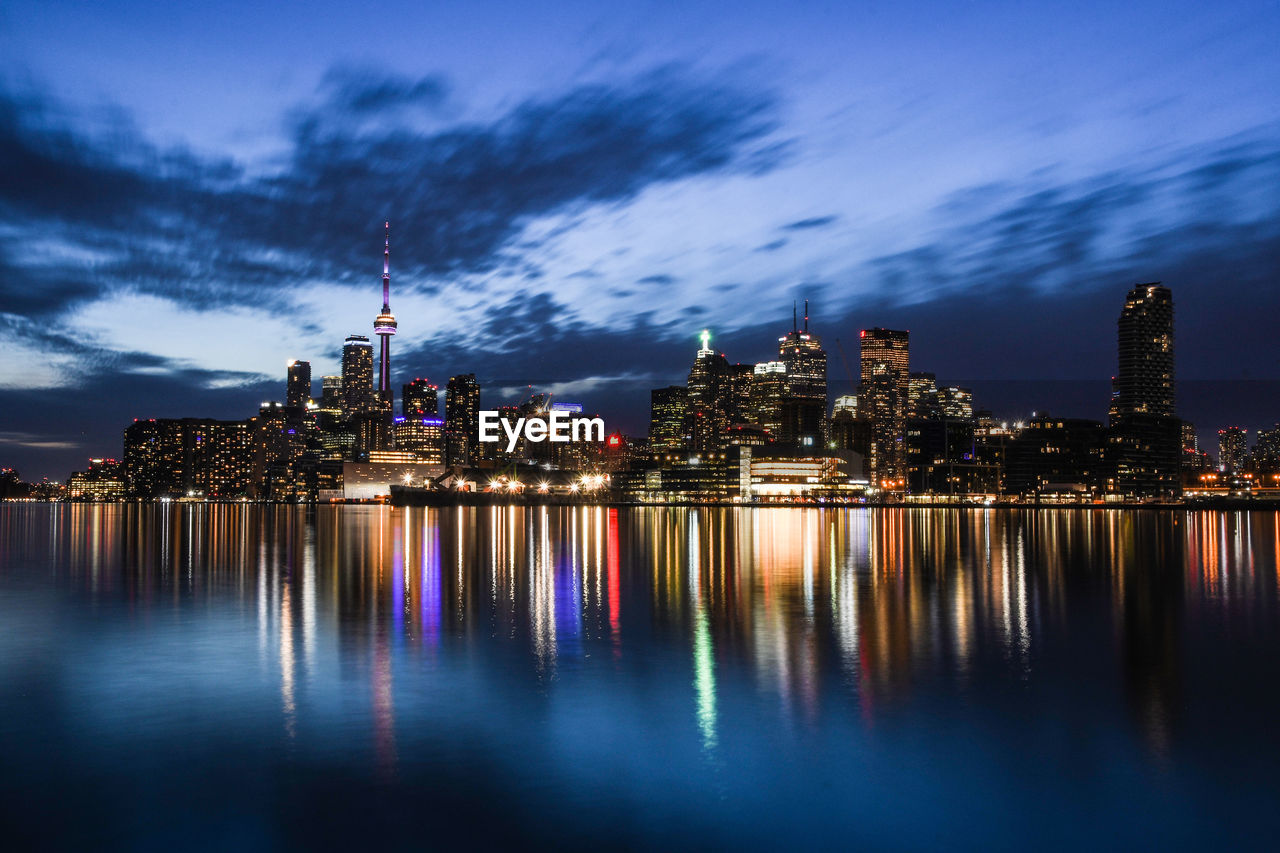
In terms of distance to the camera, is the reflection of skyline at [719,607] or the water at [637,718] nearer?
the water at [637,718]

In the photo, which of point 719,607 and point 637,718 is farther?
point 719,607

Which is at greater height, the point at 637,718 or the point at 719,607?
the point at 637,718

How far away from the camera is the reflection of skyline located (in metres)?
19.5

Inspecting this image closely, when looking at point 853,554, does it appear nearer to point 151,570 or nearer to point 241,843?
point 151,570

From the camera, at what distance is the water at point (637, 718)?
11516mm

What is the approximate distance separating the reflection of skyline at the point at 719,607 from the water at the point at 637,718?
0.56 feet

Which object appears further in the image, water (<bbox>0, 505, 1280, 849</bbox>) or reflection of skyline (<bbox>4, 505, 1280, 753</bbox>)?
reflection of skyline (<bbox>4, 505, 1280, 753</bbox>)

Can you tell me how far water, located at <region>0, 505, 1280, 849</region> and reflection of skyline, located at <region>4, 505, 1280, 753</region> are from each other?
0.17 metres

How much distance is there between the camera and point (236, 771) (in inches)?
526

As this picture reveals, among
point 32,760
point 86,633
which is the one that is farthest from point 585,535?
point 32,760

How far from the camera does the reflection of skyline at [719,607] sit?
64.1ft

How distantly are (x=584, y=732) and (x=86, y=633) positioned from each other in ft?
55.4

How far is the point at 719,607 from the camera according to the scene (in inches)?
1199

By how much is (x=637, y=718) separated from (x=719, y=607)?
14.4 m
